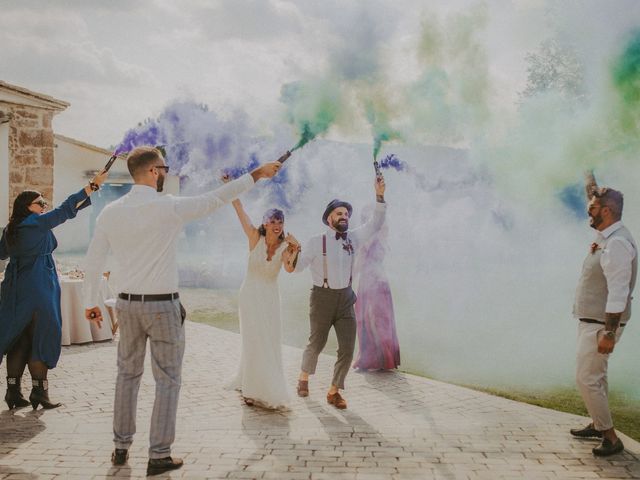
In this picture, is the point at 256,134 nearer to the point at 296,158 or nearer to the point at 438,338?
the point at 438,338

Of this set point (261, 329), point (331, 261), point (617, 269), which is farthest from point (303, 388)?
point (617, 269)

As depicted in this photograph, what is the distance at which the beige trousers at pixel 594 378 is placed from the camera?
5219mm

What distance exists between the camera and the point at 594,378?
17.2ft

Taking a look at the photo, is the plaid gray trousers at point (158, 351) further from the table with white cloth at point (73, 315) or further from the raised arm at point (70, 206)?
the table with white cloth at point (73, 315)

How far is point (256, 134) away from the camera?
37.9 ft

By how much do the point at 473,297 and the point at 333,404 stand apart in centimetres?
1075

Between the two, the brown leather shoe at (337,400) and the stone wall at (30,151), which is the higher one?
the stone wall at (30,151)

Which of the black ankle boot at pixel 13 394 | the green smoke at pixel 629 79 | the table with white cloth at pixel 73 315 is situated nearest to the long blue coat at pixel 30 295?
the black ankle boot at pixel 13 394

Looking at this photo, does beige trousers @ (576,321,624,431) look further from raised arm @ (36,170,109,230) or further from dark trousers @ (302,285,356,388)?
raised arm @ (36,170,109,230)

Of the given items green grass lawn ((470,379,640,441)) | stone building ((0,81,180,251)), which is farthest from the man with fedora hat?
stone building ((0,81,180,251))

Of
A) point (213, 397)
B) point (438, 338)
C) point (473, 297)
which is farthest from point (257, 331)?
point (473, 297)

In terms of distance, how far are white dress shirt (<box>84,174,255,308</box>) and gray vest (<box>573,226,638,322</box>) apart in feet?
9.25

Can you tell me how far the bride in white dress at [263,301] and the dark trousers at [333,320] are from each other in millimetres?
485

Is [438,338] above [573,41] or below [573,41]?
below
